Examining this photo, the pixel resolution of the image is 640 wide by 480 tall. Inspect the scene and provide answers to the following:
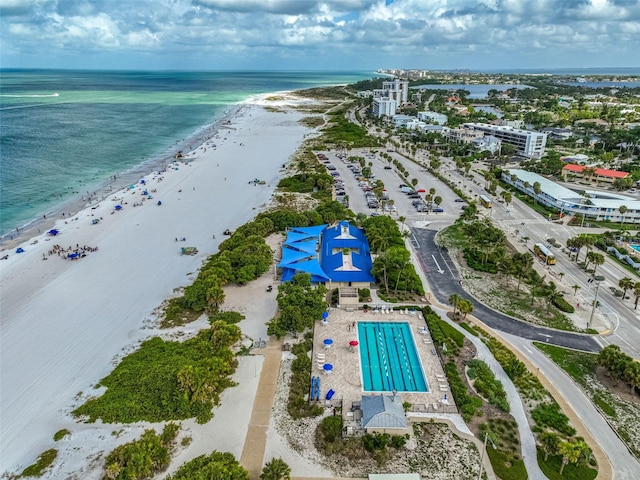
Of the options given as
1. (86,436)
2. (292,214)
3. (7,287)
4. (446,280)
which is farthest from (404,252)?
(7,287)

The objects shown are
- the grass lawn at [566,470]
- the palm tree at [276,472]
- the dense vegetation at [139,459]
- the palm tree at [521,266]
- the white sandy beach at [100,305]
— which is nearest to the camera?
the palm tree at [276,472]

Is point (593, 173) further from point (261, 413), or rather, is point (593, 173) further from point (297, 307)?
point (261, 413)

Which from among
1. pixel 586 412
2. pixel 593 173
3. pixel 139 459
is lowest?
pixel 586 412

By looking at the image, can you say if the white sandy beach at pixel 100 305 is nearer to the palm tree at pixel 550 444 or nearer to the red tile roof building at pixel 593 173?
the palm tree at pixel 550 444

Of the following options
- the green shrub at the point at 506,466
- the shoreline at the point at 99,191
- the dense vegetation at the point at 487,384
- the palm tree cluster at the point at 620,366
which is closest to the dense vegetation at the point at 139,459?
the green shrub at the point at 506,466

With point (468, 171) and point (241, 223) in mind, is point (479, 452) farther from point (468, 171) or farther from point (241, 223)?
point (468, 171)

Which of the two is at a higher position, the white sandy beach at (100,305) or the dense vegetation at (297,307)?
the dense vegetation at (297,307)

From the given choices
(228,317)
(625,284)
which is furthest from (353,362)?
(625,284)
